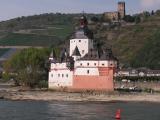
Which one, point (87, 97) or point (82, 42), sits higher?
point (82, 42)

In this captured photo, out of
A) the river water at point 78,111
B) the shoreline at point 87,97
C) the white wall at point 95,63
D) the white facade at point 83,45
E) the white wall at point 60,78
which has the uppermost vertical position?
the white facade at point 83,45

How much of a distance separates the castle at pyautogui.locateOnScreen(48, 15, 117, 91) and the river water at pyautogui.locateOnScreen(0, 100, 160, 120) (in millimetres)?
12528

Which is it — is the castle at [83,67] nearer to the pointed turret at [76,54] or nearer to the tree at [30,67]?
the pointed turret at [76,54]

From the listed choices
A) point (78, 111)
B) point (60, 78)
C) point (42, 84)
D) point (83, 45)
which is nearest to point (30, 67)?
point (42, 84)

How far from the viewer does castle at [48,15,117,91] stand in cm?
7962

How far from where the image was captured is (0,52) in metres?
191

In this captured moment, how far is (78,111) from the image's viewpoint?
56531 mm

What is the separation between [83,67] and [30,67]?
644 inches

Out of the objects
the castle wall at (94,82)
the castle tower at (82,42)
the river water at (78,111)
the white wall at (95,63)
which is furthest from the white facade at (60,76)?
the river water at (78,111)

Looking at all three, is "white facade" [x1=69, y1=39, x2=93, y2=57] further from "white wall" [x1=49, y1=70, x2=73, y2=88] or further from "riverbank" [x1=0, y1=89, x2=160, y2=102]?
"riverbank" [x1=0, y1=89, x2=160, y2=102]

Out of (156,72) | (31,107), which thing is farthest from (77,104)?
(156,72)

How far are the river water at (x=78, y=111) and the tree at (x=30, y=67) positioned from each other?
2158 centimetres

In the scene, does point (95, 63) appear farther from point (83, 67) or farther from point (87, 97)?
point (87, 97)

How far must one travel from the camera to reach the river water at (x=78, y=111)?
167ft
